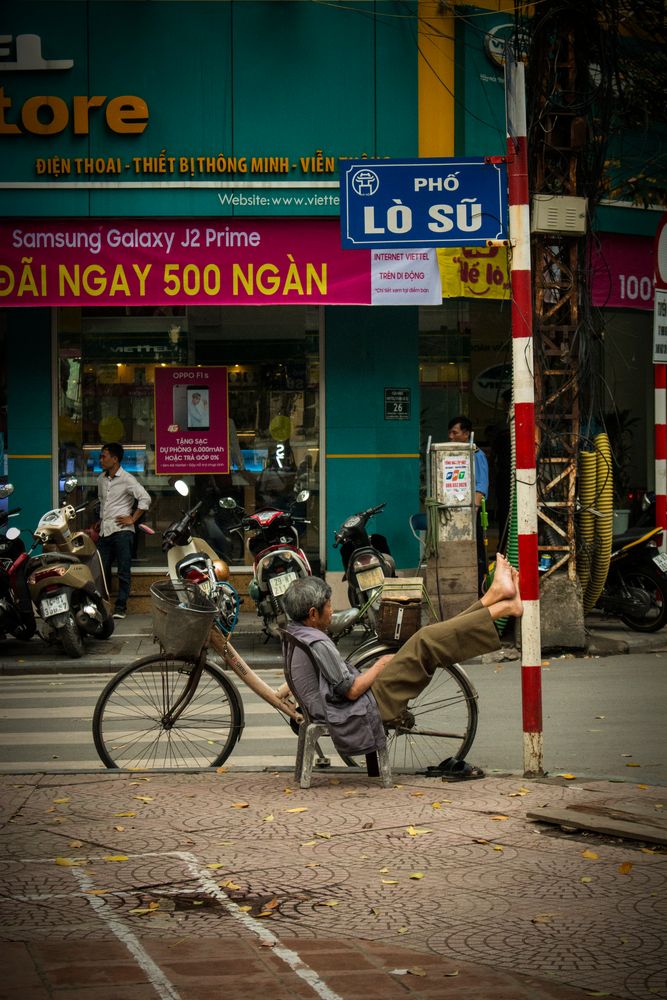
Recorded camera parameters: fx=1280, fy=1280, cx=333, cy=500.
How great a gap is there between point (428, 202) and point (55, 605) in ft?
19.0

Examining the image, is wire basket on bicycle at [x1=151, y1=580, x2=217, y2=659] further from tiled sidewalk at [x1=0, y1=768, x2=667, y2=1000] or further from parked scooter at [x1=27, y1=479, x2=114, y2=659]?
parked scooter at [x1=27, y1=479, x2=114, y2=659]

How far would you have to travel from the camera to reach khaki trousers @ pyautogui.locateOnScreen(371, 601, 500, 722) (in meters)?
6.49

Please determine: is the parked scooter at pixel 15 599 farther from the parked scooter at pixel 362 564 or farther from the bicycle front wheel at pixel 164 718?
the bicycle front wheel at pixel 164 718

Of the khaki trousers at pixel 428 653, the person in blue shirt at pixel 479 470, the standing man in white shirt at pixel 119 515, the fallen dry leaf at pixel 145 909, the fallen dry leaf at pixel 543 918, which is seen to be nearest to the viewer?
the fallen dry leaf at pixel 543 918

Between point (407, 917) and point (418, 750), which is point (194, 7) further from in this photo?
point (407, 917)

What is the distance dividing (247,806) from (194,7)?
34.1 feet

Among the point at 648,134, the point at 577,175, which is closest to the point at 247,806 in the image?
the point at 577,175

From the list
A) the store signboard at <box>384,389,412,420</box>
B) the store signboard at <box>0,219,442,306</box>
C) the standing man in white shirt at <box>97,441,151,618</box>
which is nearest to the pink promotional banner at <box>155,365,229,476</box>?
the standing man in white shirt at <box>97,441,151,618</box>

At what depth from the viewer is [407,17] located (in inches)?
557

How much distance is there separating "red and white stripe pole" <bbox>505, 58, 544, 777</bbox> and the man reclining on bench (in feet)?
0.68

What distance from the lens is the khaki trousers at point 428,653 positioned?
6488 mm

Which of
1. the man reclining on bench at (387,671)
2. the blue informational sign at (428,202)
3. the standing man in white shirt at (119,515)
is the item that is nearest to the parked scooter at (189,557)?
the standing man in white shirt at (119,515)

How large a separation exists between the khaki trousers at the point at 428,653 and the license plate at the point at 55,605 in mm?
5847

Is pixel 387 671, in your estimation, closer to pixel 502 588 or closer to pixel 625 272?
pixel 502 588
